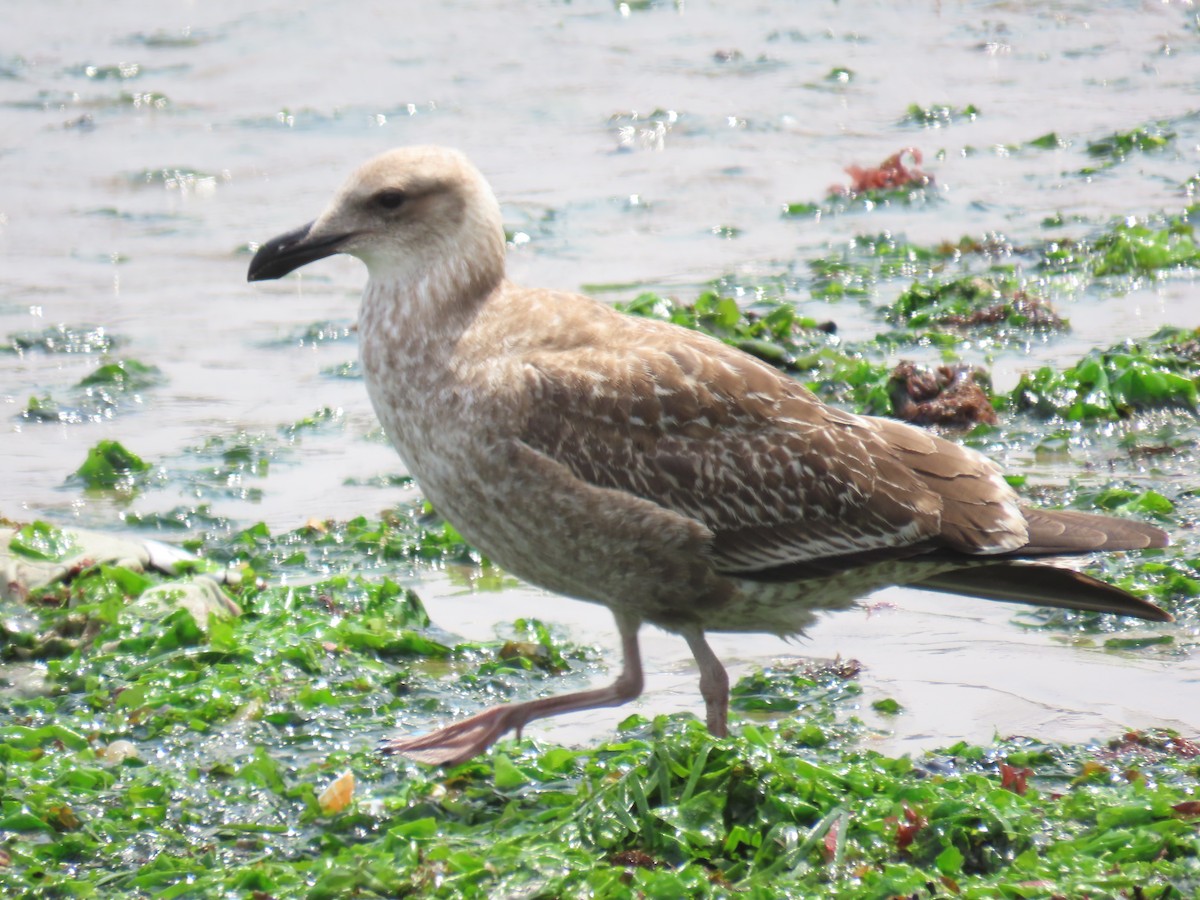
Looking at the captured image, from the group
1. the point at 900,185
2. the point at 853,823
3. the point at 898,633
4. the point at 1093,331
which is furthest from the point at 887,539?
the point at 900,185

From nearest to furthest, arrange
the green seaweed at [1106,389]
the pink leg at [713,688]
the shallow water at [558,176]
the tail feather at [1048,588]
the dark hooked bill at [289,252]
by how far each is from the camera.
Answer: the pink leg at [713,688] < the tail feather at [1048,588] < the dark hooked bill at [289,252] < the shallow water at [558,176] < the green seaweed at [1106,389]

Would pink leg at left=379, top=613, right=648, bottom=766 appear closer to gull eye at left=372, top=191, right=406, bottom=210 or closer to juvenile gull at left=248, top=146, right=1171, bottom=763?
juvenile gull at left=248, top=146, right=1171, bottom=763

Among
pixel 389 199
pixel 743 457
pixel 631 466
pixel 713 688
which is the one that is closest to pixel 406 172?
pixel 389 199

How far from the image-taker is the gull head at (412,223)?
5652 mm

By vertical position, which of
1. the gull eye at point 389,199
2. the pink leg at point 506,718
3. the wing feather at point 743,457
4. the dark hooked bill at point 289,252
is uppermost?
the gull eye at point 389,199

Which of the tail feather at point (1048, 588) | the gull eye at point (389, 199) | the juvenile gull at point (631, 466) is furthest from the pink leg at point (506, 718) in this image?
the gull eye at point (389, 199)

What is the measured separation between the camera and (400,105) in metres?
15.1

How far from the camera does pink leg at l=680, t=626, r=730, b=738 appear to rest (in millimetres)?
5340

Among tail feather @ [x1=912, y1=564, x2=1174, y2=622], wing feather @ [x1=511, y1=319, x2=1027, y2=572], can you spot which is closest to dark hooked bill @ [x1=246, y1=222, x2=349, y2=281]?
wing feather @ [x1=511, y1=319, x2=1027, y2=572]

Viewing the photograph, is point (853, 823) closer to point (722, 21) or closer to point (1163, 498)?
point (1163, 498)

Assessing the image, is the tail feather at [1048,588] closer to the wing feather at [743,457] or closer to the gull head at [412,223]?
the wing feather at [743,457]

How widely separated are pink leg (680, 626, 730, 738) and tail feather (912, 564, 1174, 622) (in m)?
0.84

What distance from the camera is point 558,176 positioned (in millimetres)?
13008

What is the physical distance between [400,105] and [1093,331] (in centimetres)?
743
